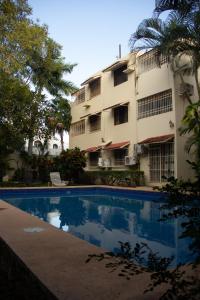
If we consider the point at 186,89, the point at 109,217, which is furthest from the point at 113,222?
the point at 186,89

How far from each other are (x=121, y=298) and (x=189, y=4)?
6784 mm

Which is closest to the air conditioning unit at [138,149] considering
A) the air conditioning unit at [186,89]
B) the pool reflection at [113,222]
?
the air conditioning unit at [186,89]

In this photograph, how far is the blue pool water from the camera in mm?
7359

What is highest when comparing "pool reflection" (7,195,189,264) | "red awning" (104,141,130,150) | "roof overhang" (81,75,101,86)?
"roof overhang" (81,75,101,86)

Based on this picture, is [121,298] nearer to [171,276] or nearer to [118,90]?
[171,276]

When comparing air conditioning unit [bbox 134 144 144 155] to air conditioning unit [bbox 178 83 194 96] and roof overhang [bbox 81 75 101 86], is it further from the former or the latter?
roof overhang [bbox 81 75 101 86]

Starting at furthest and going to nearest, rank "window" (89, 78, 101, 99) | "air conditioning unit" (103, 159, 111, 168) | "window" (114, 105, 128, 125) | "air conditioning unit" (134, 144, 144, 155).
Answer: "window" (89, 78, 101, 99), "air conditioning unit" (103, 159, 111, 168), "window" (114, 105, 128, 125), "air conditioning unit" (134, 144, 144, 155)

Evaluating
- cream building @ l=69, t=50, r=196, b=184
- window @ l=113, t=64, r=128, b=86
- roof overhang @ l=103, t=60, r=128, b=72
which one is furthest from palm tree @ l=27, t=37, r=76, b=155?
window @ l=113, t=64, r=128, b=86

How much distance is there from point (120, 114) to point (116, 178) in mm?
5152

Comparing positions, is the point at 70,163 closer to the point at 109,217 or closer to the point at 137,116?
the point at 137,116

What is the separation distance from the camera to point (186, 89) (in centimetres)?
1797

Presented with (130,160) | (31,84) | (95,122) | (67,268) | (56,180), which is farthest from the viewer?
(95,122)

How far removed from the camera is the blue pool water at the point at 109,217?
736 centimetres

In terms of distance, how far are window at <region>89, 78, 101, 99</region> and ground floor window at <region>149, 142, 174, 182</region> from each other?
916 centimetres
